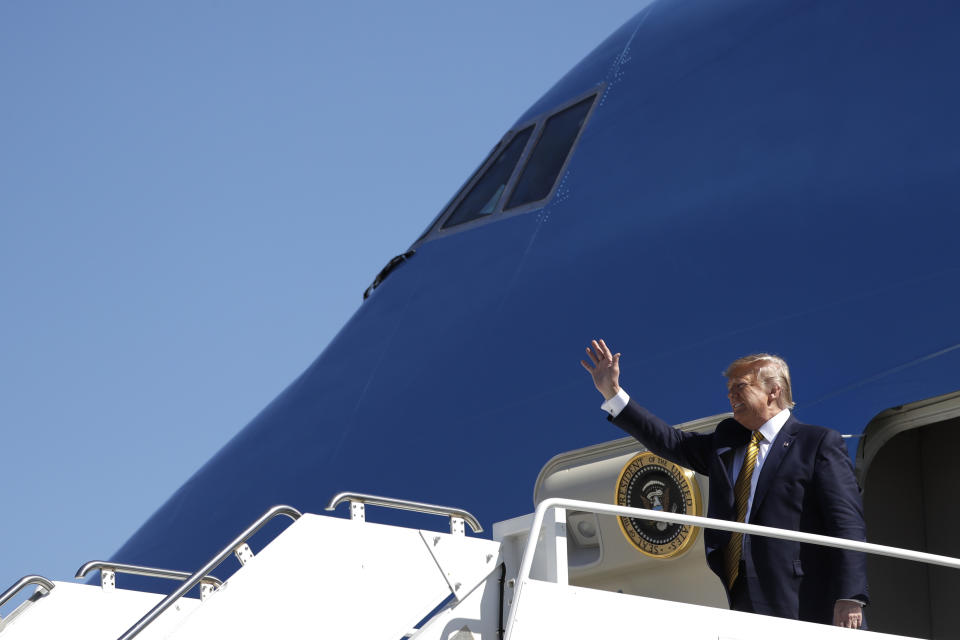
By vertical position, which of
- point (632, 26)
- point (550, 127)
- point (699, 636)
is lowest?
point (699, 636)

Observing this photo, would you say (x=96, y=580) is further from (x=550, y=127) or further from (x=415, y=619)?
(x=415, y=619)

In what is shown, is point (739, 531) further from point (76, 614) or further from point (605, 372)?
point (76, 614)

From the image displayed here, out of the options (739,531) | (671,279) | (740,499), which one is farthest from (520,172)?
(739,531)

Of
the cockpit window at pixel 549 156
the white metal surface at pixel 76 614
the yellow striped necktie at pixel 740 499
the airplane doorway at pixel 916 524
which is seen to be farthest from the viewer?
the cockpit window at pixel 549 156

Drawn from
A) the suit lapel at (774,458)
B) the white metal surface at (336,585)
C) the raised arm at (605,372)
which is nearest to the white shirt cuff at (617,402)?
the raised arm at (605,372)

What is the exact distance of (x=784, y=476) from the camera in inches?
210

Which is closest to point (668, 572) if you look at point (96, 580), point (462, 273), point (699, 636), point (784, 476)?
point (784, 476)

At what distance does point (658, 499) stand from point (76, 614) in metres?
3.76

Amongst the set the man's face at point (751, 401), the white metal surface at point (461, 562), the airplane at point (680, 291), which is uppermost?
the airplane at point (680, 291)

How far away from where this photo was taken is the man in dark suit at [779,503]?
5.09m

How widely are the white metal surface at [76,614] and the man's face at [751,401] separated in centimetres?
383

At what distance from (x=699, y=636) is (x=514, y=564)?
891mm

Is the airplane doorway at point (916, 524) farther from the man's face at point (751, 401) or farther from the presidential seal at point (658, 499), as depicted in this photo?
the man's face at point (751, 401)

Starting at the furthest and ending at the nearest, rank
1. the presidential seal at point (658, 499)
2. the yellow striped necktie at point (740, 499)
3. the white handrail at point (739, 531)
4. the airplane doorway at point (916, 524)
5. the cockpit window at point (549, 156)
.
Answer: the cockpit window at point (549, 156)
the airplane doorway at point (916, 524)
the presidential seal at point (658, 499)
the yellow striped necktie at point (740, 499)
the white handrail at point (739, 531)
